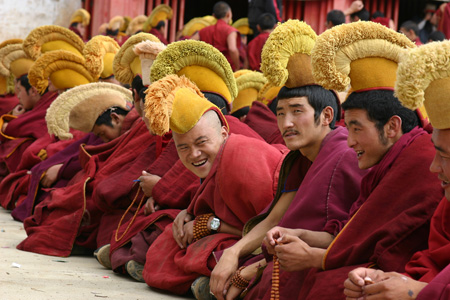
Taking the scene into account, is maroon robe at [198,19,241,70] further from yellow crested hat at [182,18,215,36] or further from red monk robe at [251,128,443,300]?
red monk robe at [251,128,443,300]

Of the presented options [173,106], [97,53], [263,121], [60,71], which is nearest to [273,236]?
[173,106]

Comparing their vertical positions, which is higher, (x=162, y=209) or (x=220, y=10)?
(x=220, y=10)

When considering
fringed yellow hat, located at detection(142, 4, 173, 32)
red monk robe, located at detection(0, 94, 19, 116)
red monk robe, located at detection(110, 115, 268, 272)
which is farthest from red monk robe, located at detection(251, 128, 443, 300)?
fringed yellow hat, located at detection(142, 4, 173, 32)

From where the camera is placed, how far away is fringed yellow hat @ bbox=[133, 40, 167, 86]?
16.3 ft

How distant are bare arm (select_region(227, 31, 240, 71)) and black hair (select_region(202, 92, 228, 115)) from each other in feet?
16.2

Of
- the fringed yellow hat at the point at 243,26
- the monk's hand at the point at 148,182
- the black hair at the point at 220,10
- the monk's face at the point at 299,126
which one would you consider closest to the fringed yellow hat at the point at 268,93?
the monk's hand at the point at 148,182

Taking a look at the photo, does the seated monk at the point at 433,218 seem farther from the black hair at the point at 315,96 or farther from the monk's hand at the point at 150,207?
the monk's hand at the point at 150,207

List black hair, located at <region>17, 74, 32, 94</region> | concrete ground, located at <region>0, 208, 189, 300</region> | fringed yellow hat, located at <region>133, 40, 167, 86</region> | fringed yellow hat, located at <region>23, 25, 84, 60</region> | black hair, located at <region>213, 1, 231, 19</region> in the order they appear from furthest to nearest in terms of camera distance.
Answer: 1. black hair, located at <region>213, 1, 231, 19</region>
2. black hair, located at <region>17, 74, 32, 94</region>
3. fringed yellow hat, located at <region>23, 25, 84, 60</region>
4. fringed yellow hat, located at <region>133, 40, 167, 86</region>
5. concrete ground, located at <region>0, 208, 189, 300</region>

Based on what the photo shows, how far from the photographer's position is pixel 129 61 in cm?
537

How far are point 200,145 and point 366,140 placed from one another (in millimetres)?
1189

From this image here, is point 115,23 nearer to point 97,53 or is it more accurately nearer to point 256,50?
point 256,50

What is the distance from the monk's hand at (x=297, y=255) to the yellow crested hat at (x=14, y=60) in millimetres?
5908

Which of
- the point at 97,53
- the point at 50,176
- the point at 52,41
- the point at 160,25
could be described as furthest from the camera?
the point at 160,25

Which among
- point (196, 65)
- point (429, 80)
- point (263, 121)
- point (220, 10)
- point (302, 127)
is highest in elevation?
point (429, 80)
